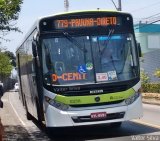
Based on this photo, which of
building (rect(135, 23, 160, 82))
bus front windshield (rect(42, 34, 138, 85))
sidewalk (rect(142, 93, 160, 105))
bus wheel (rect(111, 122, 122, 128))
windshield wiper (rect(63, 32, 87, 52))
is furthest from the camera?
building (rect(135, 23, 160, 82))

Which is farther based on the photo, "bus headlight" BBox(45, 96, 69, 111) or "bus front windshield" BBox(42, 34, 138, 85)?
"bus front windshield" BBox(42, 34, 138, 85)

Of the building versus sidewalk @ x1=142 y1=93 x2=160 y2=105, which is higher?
the building

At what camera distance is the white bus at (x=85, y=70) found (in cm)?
1286

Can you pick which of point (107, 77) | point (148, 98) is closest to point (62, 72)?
point (107, 77)

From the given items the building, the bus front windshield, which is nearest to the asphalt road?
the bus front windshield

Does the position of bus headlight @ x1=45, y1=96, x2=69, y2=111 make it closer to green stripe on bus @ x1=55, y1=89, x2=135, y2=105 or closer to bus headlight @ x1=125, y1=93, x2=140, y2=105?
green stripe on bus @ x1=55, y1=89, x2=135, y2=105

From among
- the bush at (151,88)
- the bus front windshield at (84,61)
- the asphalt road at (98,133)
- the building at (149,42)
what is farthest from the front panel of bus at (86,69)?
the building at (149,42)

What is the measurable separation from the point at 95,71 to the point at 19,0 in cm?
345

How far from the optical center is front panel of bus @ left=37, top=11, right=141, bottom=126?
42.2 ft

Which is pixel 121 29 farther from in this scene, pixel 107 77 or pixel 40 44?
pixel 40 44

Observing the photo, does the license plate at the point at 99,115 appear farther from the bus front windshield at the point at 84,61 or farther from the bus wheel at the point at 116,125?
the bus wheel at the point at 116,125

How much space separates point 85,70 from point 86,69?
0.13 feet

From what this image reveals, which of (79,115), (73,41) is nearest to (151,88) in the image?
(73,41)

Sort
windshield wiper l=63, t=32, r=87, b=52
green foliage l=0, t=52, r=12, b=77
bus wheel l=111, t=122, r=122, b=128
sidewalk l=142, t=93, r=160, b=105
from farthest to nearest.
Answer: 1. green foliage l=0, t=52, r=12, b=77
2. sidewalk l=142, t=93, r=160, b=105
3. bus wheel l=111, t=122, r=122, b=128
4. windshield wiper l=63, t=32, r=87, b=52
